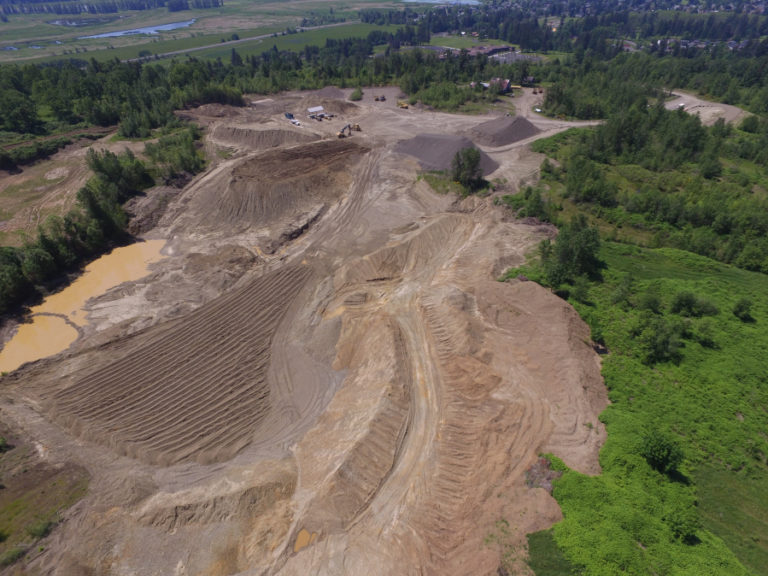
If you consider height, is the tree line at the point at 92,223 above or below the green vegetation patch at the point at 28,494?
above

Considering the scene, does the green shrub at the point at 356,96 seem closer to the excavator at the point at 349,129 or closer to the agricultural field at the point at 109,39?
the excavator at the point at 349,129

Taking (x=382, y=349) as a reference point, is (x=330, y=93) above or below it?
above

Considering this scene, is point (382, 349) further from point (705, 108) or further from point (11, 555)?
point (705, 108)

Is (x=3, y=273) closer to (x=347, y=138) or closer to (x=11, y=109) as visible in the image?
(x=347, y=138)

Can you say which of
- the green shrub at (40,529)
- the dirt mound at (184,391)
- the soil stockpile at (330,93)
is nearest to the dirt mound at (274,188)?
the dirt mound at (184,391)

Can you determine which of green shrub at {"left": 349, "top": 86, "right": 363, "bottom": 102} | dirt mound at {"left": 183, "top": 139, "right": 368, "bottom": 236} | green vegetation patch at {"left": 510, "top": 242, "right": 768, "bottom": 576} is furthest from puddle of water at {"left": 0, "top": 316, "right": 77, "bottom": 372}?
green shrub at {"left": 349, "top": 86, "right": 363, "bottom": 102}

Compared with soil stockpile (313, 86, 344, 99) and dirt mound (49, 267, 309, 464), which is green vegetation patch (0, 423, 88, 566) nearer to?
dirt mound (49, 267, 309, 464)

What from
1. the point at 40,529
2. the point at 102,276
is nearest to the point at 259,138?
the point at 102,276
